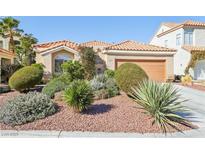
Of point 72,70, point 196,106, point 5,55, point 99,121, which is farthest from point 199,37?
point 99,121

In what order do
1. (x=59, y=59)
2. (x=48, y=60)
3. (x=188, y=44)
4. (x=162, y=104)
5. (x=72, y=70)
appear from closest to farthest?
(x=162, y=104)
(x=72, y=70)
(x=48, y=60)
(x=59, y=59)
(x=188, y=44)

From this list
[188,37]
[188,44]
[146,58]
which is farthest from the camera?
[188,37]

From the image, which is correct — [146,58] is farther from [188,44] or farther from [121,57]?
[188,44]

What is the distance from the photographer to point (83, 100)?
8508mm

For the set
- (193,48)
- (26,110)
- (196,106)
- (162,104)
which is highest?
(193,48)

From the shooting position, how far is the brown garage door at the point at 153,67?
69.7 feet

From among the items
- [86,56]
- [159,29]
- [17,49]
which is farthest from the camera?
[159,29]

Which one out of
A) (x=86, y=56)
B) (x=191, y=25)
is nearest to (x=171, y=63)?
(x=191, y=25)

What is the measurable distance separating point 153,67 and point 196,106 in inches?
388

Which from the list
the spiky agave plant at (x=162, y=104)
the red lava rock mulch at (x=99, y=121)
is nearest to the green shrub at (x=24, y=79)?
the red lava rock mulch at (x=99, y=121)

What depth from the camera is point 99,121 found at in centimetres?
811

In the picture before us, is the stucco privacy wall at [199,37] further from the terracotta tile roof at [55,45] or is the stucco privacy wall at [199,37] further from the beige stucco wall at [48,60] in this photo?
the beige stucco wall at [48,60]
